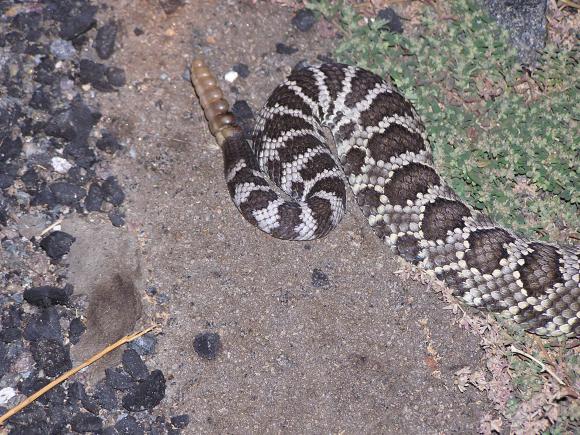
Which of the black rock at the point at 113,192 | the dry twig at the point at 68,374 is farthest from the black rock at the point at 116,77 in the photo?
the dry twig at the point at 68,374

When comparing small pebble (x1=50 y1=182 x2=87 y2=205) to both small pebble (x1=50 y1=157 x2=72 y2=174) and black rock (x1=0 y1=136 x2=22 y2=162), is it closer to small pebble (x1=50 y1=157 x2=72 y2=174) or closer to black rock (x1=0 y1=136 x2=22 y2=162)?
small pebble (x1=50 y1=157 x2=72 y2=174)

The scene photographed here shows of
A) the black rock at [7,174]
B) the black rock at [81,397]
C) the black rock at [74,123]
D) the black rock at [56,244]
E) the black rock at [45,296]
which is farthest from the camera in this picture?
the black rock at [74,123]

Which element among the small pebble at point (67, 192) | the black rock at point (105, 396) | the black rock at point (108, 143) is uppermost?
the black rock at point (108, 143)

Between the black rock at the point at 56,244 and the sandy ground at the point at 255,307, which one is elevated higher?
the sandy ground at the point at 255,307

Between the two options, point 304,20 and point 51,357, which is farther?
point 304,20

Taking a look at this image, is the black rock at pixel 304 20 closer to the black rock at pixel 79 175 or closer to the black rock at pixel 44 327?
the black rock at pixel 79 175

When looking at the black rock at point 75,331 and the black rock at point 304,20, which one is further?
the black rock at point 304,20

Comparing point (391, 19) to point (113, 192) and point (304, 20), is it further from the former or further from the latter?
point (113, 192)

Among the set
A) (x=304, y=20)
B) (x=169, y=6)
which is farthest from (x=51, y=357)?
(x=304, y=20)
